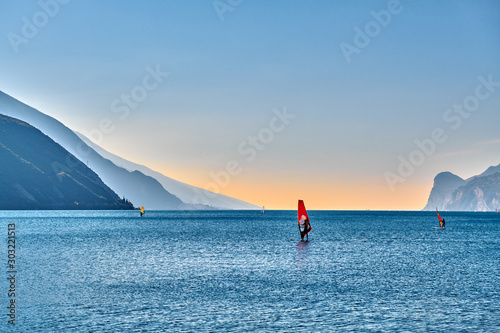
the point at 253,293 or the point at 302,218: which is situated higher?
the point at 302,218

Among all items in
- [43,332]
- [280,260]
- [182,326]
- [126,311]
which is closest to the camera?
[43,332]

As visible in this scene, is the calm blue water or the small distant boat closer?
the calm blue water

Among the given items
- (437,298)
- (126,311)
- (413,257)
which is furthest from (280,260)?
(126,311)

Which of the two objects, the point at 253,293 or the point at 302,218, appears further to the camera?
the point at 302,218

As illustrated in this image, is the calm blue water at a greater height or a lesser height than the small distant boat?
lesser

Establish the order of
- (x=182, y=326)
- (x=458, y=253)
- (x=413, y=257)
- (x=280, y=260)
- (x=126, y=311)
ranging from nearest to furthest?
(x=182, y=326)
(x=126, y=311)
(x=280, y=260)
(x=413, y=257)
(x=458, y=253)

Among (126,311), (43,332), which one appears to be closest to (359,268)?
(126,311)

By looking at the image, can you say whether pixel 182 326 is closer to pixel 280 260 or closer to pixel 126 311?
pixel 126 311

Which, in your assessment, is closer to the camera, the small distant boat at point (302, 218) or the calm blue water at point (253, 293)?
the calm blue water at point (253, 293)

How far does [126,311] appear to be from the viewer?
4216 cm

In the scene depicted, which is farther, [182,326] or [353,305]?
[353,305]

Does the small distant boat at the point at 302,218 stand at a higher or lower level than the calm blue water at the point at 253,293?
higher

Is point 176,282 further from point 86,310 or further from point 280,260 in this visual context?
point 280,260

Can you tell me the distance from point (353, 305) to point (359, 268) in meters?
27.0
